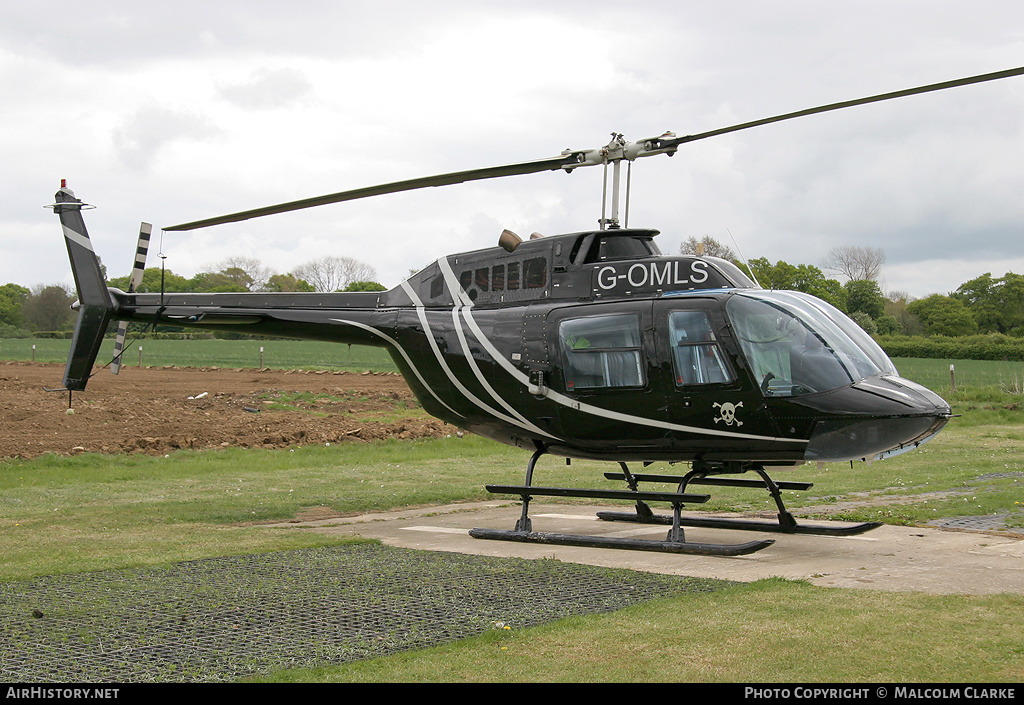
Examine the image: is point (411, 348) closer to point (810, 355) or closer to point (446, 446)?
point (810, 355)

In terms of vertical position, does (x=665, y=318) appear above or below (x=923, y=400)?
above

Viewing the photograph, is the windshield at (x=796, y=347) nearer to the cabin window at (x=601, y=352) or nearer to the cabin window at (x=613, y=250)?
the cabin window at (x=601, y=352)

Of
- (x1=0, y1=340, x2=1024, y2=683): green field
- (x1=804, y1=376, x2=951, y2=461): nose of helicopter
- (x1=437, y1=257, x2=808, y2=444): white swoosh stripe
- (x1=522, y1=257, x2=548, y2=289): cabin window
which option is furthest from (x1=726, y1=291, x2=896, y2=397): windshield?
(x1=522, y1=257, x2=548, y2=289): cabin window

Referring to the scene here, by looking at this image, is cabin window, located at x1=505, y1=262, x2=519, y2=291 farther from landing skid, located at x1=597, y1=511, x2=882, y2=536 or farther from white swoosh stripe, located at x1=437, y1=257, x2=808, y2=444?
landing skid, located at x1=597, y1=511, x2=882, y2=536

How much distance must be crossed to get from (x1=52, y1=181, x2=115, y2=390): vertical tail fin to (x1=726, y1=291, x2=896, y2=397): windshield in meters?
8.97

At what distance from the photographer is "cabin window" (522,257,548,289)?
10.9 metres

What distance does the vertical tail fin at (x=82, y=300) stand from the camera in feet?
43.9

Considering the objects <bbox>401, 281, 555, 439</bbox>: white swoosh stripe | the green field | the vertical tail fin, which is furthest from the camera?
the vertical tail fin

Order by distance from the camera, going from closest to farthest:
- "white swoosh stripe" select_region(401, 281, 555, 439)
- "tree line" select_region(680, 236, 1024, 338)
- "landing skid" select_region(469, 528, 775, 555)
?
1. "landing skid" select_region(469, 528, 775, 555)
2. "white swoosh stripe" select_region(401, 281, 555, 439)
3. "tree line" select_region(680, 236, 1024, 338)

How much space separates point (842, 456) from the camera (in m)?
9.04

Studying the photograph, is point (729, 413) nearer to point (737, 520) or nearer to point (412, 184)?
point (737, 520)

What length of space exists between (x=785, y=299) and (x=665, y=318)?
3.93 ft

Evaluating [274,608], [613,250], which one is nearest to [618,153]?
[613,250]
